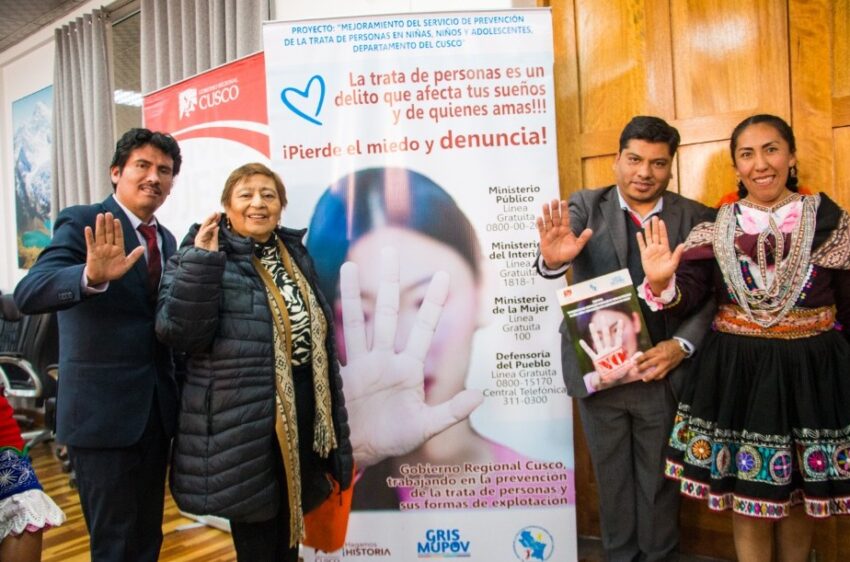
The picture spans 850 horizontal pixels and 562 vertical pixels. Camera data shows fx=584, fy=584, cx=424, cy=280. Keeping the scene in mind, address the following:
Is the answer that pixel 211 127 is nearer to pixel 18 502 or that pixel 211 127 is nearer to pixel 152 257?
pixel 152 257

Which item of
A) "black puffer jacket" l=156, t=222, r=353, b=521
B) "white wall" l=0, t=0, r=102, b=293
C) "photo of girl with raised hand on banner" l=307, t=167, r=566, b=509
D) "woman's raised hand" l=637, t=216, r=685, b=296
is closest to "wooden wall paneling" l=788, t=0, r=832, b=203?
"woman's raised hand" l=637, t=216, r=685, b=296

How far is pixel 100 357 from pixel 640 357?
1.54 m

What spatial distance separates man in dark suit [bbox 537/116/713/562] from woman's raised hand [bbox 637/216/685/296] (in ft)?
0.44

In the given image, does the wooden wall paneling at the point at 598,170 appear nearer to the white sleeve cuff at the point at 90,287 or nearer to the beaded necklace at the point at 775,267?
the beaded necklace at the point at 775,267

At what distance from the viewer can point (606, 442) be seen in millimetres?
1894

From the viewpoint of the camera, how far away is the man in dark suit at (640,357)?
70.4 inches

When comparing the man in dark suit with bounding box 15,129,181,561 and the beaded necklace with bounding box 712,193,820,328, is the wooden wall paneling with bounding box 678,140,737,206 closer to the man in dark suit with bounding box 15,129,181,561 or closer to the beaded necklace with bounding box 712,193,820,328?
the beaded necklace with bounding box 712,193,820,328

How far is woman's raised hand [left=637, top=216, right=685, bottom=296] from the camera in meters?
1.67

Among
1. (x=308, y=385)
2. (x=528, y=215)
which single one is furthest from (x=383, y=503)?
(x=528, y=215)

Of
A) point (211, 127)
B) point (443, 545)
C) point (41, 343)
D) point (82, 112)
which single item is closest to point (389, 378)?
point (443, 545)

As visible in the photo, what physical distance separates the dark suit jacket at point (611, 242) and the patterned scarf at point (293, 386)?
0.74 m

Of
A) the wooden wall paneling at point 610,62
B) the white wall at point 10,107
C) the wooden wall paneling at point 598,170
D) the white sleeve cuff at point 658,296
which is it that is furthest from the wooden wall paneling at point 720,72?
the white wall at point 10,107

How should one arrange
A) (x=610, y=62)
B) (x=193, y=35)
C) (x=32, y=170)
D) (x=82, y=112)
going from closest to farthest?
(x=610, y=62) → (x=193, y=35) → (x=82, y=112) → (x=32, y=170)

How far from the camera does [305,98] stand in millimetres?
2125
